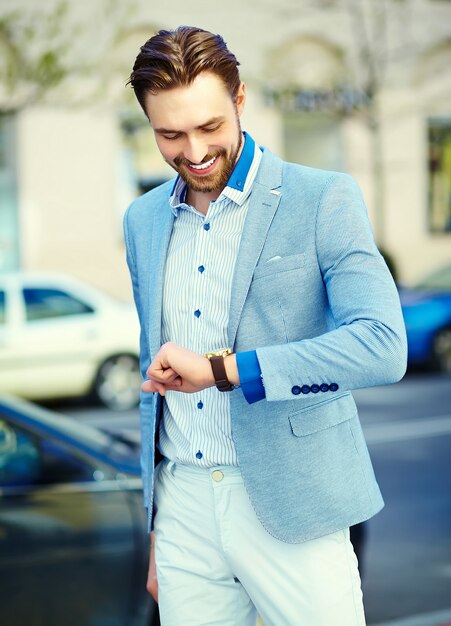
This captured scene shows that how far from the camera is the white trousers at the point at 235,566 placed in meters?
2.02

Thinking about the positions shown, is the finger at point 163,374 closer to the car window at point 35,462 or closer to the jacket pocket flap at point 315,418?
the jacket pocket flap at point 315,418

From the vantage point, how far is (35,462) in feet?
12.6

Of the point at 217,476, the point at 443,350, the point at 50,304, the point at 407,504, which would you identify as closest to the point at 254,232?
the point at 217,476

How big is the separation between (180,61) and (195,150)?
17 centimetres

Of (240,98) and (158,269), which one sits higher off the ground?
(240,98)

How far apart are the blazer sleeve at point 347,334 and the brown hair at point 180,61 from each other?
338 mm

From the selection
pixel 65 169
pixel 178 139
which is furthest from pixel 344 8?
pixel 178 139

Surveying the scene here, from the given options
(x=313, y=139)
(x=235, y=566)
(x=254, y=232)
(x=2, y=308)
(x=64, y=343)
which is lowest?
(x=64, y=343)

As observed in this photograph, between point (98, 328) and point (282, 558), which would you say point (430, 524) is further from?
point (98, 328)

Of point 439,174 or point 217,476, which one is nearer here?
point 217,476

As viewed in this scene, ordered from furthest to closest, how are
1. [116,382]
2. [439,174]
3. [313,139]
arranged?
[439,174]
[313,139]
[116,382]

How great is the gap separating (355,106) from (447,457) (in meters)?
10.1

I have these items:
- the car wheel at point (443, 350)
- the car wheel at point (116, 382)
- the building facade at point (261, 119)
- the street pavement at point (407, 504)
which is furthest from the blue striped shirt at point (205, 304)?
the building facade at point (261, 119)

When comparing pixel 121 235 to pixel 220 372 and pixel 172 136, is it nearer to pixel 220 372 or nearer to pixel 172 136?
pixel 172 136
